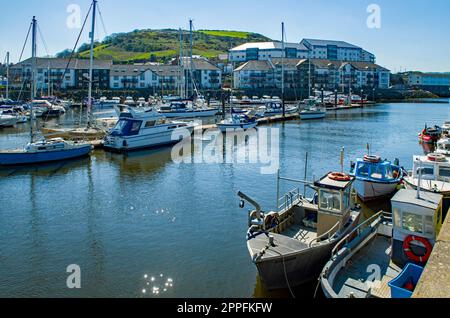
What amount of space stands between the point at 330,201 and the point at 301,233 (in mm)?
1953

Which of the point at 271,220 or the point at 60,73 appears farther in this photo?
the point at 60,73

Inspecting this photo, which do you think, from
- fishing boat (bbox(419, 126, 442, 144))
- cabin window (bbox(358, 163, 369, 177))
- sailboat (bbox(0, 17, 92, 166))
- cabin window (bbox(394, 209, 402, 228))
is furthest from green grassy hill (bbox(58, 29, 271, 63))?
cabin window (bbox(394, 209, 402, 228))

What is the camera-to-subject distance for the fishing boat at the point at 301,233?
1238 centimetres

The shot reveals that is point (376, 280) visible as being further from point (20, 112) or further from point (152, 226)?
point (20, 112)

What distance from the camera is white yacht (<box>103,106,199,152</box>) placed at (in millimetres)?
37562

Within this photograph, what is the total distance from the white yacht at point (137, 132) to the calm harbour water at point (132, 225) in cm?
182

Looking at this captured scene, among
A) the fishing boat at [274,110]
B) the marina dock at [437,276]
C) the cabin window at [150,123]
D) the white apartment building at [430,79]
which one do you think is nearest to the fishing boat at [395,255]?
the marina dock at [437,276]

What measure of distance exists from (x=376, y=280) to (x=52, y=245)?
1222 centimetres

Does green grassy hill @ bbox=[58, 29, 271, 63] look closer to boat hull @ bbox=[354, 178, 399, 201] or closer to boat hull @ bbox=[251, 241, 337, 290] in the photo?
boat hull @ bbox=[354, 178, 399, 201]

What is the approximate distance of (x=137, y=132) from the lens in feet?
126

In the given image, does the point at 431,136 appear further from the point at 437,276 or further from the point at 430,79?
the point at 430,79

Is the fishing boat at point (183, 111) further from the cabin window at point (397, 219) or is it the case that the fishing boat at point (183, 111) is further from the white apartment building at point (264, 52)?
the white apartment building at point (264, 52)

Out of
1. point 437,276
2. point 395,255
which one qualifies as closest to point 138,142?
point 395,255

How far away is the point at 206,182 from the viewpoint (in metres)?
26.6
